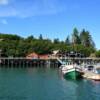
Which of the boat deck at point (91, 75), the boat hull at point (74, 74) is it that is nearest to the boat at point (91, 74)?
the boat deck at point (91, 75)

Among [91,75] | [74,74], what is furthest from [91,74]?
[74,74]

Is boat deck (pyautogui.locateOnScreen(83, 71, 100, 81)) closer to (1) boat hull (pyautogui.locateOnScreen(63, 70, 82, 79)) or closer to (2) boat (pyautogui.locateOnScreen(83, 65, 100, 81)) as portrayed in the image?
(2) boat (pyautogui.locateOnScreen(83, 65, 100, 81))

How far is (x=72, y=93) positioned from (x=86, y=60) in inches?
4903

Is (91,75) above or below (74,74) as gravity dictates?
below

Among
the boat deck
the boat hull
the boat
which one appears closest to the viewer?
the boat

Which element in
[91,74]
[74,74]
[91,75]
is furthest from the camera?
[74,74]

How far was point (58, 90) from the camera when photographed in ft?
237

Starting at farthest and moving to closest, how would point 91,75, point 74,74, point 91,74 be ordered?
point 74,74 < point 91,74 < point 91,75

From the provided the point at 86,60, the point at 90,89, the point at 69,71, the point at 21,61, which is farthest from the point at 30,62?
the point at 90,89

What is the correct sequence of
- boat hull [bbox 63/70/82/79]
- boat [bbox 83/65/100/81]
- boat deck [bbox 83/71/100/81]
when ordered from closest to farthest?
boat [bbox 83/65/100/81] < boat deck [bbox 83/71/100/81] < boat hull [bbox 63/70/82/79]

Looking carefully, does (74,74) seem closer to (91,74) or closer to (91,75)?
(91,74)

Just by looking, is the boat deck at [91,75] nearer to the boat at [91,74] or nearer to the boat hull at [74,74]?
the boat at [91,74]

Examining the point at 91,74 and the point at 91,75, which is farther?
the point at 91,74

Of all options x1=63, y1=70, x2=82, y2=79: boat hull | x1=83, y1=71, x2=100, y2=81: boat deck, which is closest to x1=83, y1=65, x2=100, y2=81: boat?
x1=83, y1=71, x2=100, y2=81: boat deck
